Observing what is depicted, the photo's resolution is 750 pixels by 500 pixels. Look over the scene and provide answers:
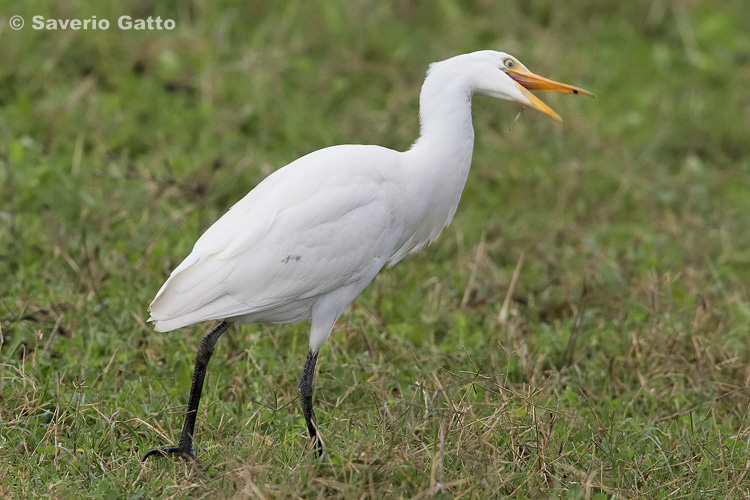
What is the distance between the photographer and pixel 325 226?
3.43 metres

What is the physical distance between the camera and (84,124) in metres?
6.03

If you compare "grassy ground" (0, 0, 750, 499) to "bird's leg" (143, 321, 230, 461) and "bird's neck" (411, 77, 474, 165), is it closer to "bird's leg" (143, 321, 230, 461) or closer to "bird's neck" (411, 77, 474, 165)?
"bird's leg" (143, 321, 230, 461)

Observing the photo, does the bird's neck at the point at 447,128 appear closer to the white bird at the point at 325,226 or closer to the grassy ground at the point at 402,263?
the white bird at the point at 325,226

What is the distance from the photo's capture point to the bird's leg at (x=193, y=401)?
11.3 feet

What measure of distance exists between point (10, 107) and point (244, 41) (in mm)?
1934

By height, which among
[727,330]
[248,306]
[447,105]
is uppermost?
[447,105]

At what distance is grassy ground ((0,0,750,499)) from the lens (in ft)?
10.9

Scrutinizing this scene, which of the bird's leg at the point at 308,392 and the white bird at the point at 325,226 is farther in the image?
the bird's leg at the point at 308,392

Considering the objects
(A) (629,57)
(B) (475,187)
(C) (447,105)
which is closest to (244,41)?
(B) (475,187)

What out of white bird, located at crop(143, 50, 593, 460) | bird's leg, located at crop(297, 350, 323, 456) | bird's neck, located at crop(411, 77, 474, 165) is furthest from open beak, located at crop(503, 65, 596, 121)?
bird's leg, located at crop(297, 350, 323, 456)

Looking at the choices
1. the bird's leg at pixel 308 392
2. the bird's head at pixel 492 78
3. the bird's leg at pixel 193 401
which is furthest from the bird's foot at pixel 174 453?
the bird's head at pixel 492 78

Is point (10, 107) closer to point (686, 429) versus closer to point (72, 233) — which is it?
point (72, 233)

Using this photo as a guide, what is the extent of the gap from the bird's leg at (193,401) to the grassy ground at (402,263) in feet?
0.30

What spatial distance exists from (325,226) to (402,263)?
1925 mm
